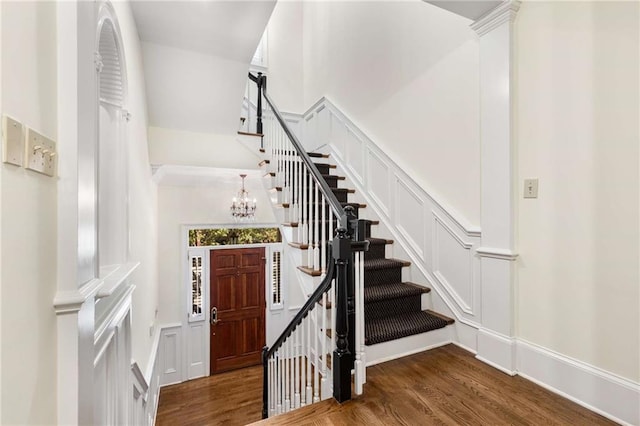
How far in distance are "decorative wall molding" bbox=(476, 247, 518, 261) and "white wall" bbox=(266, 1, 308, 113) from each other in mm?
4233

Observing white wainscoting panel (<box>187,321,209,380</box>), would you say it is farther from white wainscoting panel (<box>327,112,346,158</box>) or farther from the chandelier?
white wainscoting panel (<box>327,112,346,158</box>)

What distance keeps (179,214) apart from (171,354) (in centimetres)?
203

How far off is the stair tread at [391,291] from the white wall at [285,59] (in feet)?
12.8

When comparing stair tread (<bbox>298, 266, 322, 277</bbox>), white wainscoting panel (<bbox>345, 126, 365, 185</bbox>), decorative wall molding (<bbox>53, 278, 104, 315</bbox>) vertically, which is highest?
white wainscoting panel (<bbox>345, 126, 365, 185</bbox>)

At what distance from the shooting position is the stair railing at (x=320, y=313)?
1736 mm

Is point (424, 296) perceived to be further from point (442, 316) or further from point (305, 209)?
point (305, 209)

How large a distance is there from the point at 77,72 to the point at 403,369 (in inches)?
87.1

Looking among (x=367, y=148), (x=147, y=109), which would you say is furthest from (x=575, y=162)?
(x=147, y=109)

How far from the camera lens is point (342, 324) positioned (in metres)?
1.74

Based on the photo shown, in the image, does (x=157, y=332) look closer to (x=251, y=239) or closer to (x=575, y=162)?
(x=251, y=239)

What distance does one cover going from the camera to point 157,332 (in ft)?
13.7

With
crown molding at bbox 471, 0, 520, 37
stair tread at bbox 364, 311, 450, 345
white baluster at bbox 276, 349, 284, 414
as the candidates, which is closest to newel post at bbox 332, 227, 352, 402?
stair tread at bbox 364, 311, 450, 345

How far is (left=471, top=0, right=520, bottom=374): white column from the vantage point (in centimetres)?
195

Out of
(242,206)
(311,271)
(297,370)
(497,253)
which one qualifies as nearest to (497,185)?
(497,253)
